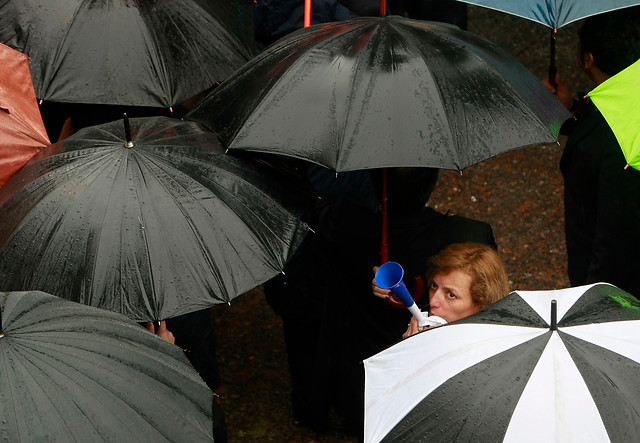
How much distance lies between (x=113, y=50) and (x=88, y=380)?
2.04 meters

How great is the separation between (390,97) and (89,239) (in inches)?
43.6

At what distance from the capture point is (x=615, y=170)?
12.2 ft

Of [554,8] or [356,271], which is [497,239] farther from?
[356,271]

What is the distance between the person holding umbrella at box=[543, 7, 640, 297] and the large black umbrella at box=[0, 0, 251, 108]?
1.59 m

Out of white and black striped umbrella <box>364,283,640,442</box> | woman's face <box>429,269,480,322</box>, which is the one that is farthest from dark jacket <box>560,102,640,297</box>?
white and black striped umbrella <box>364,283,640,442</box>

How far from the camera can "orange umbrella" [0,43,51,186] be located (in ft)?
11.7

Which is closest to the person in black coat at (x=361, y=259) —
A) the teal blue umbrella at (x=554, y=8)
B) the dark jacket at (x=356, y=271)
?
the dark jacket at (x=356, y=271)

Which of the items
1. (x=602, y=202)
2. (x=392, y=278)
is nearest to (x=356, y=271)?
(x=392, y=278)

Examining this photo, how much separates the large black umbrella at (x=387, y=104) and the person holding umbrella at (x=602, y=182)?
1.72ft

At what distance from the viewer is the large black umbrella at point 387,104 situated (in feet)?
10.1

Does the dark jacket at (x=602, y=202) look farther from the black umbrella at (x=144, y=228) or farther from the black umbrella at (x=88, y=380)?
the black umbrella at (x=88, y=380)

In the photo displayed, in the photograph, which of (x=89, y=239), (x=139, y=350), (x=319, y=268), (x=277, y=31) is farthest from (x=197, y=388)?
(x=277, y=31)

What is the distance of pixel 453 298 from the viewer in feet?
10.4

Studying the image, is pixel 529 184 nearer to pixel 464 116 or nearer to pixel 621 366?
pixel 464 116
